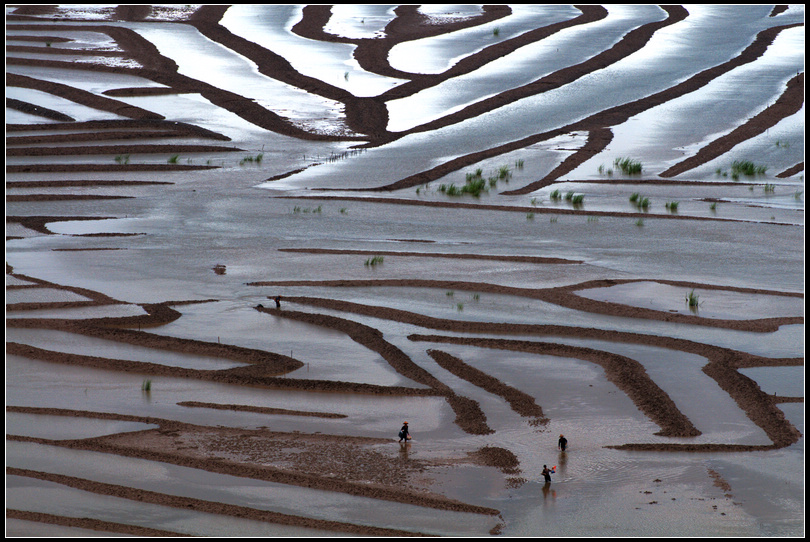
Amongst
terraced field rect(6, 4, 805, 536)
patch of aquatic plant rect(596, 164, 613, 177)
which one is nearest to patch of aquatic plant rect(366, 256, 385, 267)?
terraced field rect(6, 4, 805, 536)

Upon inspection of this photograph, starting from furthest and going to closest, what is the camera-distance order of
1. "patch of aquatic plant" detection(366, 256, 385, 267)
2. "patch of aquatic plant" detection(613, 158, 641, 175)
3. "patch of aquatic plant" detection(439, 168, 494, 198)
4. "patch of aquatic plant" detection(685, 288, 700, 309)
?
"patch of aquatic plant" detection(613, 158, 641, 175) < "patch of aquatic plant" detection(439, 168, 494, 198) < "patch of aquatic plant" detection(366, 256, 385, 267) < "patch of aquatic plant" detection(685, 288, 700, 309)

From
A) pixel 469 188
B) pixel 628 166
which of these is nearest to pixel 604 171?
pixel 628 166

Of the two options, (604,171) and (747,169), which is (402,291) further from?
(747,169)

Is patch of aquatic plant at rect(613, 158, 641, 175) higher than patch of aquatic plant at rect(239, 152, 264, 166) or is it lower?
higher

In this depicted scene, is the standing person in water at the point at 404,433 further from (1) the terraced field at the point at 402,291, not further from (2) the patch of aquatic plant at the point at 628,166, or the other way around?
(2) the patch of aquatic plant at the point at 628,166

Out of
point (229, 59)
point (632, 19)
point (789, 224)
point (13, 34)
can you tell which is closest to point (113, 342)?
point (789, 224)

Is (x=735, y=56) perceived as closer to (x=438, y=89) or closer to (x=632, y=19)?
(x=632, y=19)

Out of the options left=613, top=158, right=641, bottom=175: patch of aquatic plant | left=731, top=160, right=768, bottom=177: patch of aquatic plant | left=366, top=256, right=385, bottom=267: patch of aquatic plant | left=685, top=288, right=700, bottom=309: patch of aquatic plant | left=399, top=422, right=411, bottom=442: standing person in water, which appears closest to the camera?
left=399, top=422, right=411, bottom=442: standing person in water

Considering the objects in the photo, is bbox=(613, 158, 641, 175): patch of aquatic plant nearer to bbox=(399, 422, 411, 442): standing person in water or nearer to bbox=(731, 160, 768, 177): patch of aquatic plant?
bbox=(731, 160, 768, 177): patch of aquatic plant
